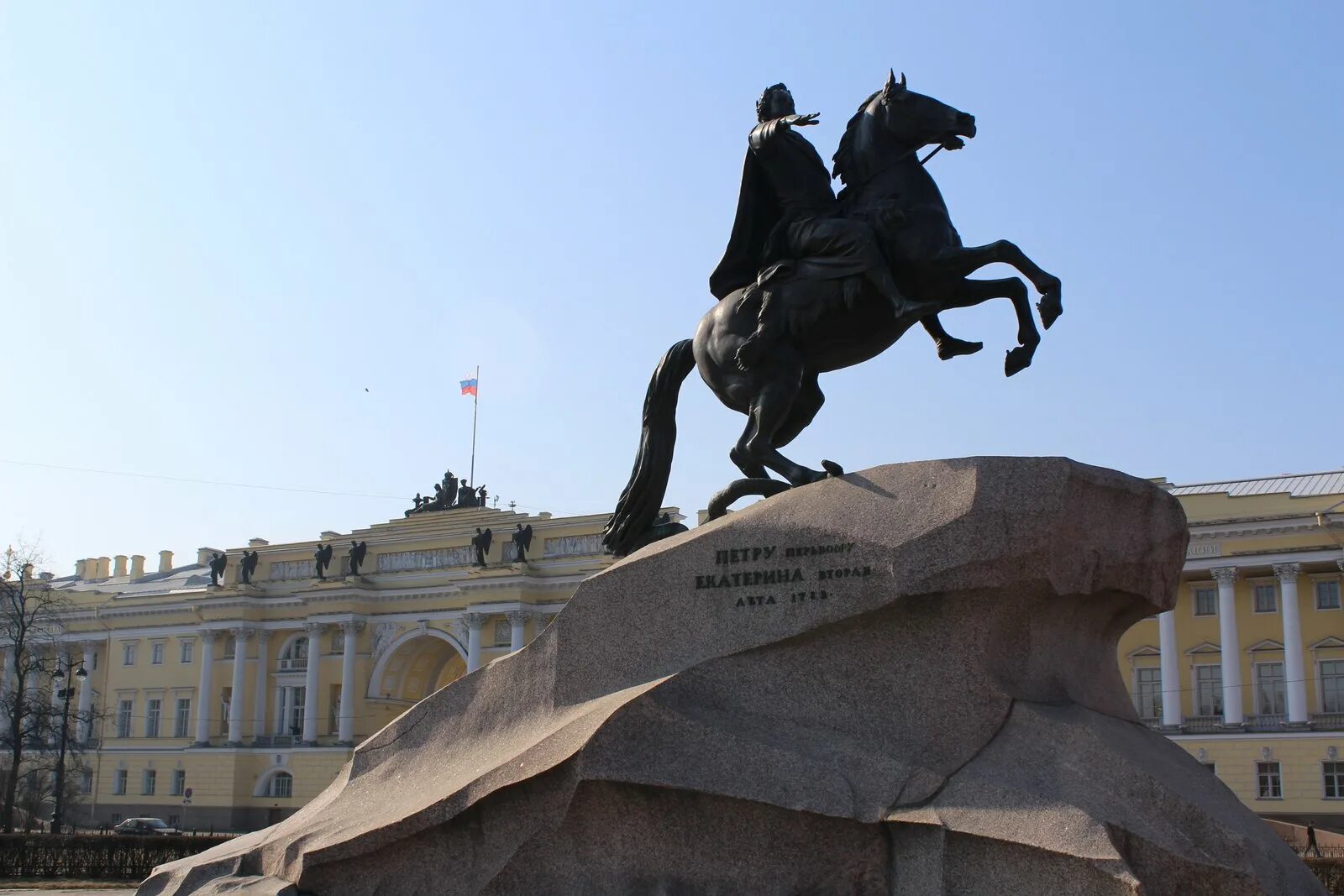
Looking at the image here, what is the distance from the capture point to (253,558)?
59.5 meters

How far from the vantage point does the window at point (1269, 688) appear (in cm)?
4450

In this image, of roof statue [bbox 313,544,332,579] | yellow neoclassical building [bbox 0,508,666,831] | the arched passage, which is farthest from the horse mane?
roof statue [bbox 313,544,332,579]

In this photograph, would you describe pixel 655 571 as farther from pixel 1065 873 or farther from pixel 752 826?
pixel 1065 873

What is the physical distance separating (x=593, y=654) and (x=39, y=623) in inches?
2405

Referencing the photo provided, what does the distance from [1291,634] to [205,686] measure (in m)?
39.4

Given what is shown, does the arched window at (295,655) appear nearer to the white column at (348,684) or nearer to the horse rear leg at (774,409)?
the white column at (348,684)

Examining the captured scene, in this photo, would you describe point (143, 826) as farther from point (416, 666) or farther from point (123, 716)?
point (123, 716)

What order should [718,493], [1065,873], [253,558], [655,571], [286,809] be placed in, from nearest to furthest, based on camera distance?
[1065,873], [655,571], [718,493], [286,809], [253,558]

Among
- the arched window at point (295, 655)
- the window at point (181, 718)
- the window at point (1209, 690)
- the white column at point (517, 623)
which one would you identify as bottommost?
the window at point (181, 718)

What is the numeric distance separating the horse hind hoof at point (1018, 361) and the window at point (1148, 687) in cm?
4238

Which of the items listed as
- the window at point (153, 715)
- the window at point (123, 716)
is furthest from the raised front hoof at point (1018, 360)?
the window at point (123, 716)

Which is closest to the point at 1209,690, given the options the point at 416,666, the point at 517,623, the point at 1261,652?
the point at 1261,652

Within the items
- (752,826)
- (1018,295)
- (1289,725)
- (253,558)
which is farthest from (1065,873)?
(253,558)

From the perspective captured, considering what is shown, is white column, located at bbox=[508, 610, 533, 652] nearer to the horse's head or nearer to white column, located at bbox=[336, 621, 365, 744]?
white column, located at bbox=[336, 621, 365, 744]
